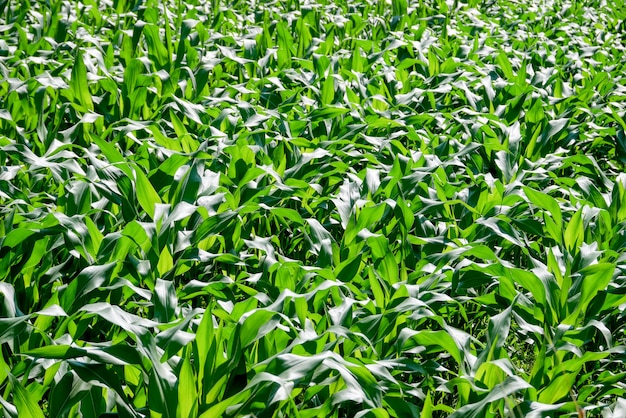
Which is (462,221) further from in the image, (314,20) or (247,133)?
(314,20)

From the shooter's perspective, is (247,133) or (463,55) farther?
(463,55)

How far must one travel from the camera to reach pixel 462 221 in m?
2.76

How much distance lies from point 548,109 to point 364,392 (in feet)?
8.57

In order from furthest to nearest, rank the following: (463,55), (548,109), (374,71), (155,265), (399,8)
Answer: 1. (399,8)
2. (463,55)
3. (374,71)
4. (548,109)
5. (155,265)

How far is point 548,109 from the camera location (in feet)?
12.6

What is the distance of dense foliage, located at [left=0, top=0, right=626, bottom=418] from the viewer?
1.72 metres

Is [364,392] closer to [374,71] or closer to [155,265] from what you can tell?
[155,265]

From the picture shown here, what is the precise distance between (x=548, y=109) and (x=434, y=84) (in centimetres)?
62

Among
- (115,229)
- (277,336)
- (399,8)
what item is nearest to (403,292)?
(277,336)

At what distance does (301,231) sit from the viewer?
2715 mm

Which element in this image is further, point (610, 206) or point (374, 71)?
point (374, 71)

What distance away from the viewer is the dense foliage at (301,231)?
5.64 feet

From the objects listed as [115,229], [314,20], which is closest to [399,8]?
[314,20]

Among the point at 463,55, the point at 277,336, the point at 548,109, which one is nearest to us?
the point at 277,336
